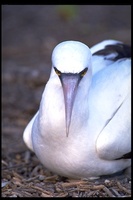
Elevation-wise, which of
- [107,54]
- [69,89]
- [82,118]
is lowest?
[82,118]

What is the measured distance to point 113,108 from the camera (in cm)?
588

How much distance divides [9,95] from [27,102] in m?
0.44

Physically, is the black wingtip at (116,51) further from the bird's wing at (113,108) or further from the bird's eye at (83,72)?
the bird's eye at (83,72)

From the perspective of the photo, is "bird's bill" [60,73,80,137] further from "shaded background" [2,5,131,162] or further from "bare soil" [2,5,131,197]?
"shaded background" [2,5,131,162]

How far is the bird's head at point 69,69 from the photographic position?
4.93 metres

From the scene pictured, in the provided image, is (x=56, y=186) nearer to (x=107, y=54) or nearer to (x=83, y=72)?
(x=83, y=72)

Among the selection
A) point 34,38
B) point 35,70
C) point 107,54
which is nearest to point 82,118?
point 107,54

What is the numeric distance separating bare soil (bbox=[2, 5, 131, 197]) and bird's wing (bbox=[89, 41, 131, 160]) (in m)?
0.34

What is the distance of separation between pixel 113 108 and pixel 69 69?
3.66ft

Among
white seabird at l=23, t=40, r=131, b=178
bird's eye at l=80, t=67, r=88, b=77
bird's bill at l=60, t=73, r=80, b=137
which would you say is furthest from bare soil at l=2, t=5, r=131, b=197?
bird's eye at l=80, t=67, r=88, b=77

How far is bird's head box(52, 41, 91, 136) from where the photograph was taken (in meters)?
4.93

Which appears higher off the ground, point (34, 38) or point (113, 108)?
point (34, 38)
